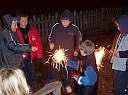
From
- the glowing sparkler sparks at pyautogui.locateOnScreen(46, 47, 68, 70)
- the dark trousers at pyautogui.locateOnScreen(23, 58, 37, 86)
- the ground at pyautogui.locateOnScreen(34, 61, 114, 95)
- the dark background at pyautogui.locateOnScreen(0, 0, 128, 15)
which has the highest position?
the dark background at pyautogui.locateOnScreen(0, 0, 128, 15)

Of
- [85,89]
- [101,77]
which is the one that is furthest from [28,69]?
[101,77]

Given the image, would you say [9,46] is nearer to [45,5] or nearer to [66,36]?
[66,36]

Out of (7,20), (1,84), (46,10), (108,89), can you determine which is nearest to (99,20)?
(46,10)

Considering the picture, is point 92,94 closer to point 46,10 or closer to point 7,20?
point 7,20

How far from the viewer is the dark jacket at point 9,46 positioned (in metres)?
8.15

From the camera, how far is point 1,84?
398cm

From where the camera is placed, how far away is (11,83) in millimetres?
3961

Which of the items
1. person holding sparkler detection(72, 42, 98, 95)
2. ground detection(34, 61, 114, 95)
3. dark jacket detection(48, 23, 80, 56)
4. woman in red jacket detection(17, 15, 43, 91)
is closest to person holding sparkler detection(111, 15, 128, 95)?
person holding sparkler detection(72, 42, 98, 95)

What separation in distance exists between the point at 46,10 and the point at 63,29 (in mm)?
12673

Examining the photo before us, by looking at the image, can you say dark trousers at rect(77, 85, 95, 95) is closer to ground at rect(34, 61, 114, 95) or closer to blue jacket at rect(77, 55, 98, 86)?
blue jacket at rect(77, 55, 98, 86)

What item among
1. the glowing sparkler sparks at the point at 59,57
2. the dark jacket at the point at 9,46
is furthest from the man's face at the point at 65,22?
the dark jacket at the point at 9,46

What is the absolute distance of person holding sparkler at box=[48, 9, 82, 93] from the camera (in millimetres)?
9086

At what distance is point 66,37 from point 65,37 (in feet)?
0.07

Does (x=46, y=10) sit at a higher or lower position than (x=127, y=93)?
higher
